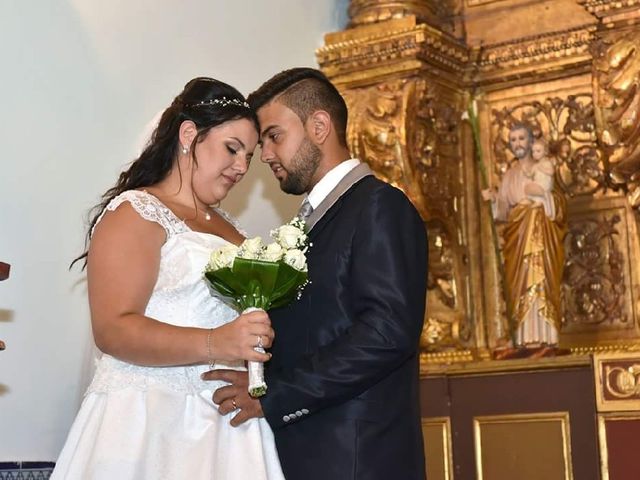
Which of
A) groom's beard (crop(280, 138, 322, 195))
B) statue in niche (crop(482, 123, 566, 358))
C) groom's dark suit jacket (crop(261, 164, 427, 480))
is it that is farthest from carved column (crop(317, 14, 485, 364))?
groom's dark suit jacket (crop(261, 164, 427, 480))

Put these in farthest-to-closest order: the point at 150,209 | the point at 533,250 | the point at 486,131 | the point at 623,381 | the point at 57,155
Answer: the point at 486,131 < the point at 533,250 < the point at 623,381 < the point at 57,155 < the point at 150,209

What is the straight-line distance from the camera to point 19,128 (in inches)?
186

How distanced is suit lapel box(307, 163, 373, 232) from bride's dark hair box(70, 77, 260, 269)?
384 mm

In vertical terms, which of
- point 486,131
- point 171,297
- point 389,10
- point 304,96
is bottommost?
point 171,297

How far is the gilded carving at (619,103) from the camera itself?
573 cm

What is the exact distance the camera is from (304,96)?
13.8 ft

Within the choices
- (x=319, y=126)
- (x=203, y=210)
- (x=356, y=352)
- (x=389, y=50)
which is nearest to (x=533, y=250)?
(x=389, y=50)

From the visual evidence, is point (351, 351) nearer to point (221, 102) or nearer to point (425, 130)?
point (221, 102)

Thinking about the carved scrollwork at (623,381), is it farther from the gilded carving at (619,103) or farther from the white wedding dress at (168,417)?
the white wedding dress at (168,417)

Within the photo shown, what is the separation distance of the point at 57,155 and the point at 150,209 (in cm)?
119

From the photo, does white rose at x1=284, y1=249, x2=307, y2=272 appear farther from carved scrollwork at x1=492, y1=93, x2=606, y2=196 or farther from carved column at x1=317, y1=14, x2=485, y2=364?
carved scrollwork at x1=492, y1=93, x2=606, y2=196

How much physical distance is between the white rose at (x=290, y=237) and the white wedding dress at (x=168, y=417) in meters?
0.33

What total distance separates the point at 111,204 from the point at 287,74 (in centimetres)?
85

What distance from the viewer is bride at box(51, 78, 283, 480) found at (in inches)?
142
